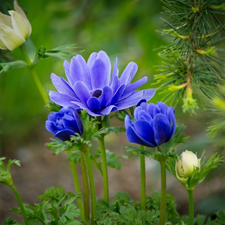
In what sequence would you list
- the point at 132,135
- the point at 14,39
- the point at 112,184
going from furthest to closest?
the point at 112,184 < the point at 14,39 < the point at 132,135

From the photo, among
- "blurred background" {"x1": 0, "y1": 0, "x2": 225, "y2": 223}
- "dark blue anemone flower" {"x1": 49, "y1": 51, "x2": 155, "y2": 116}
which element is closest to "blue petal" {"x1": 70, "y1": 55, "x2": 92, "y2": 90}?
"dark blue anemone flower" {"x1": 49, "y1": 51, "x2": 155, "y2": 116}

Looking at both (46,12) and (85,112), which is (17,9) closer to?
(85,112)

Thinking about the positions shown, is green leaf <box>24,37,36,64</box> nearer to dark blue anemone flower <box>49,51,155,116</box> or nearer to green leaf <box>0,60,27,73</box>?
green leaf <box>0,60,27,73</box>

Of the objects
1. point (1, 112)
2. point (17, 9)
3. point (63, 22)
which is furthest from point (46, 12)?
point (17, 9)

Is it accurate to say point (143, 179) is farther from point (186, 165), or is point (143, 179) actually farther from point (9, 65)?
Answer: point (9, 65)

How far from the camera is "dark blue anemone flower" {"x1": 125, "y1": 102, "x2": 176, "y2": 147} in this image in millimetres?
416

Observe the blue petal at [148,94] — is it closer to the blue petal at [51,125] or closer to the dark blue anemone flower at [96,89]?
the dark blue anemone flower at [96,89]

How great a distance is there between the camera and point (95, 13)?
1.66 m

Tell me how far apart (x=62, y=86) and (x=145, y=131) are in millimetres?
166

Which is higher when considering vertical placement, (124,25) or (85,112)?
(124,25)

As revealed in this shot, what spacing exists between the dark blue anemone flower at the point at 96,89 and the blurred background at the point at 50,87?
34.5 inches

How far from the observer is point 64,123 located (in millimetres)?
438

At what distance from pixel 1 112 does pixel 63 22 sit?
2.16 feet

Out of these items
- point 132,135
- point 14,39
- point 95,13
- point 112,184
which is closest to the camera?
point 132,135
